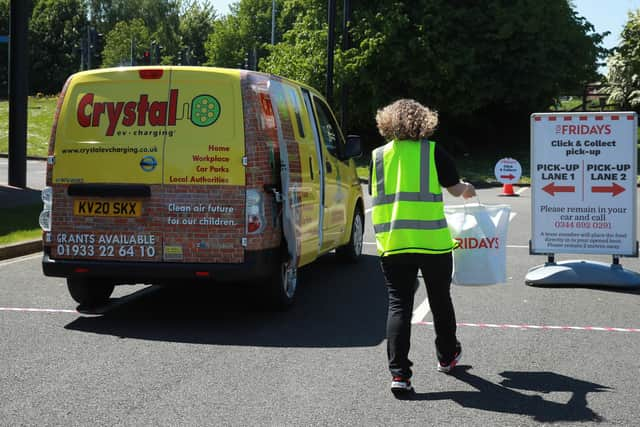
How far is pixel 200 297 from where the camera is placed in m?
8.46

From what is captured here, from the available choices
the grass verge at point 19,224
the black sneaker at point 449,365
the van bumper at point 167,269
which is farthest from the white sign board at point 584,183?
the grass verge at point 19,224

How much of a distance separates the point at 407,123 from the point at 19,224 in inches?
360

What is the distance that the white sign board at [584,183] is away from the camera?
9211 mm

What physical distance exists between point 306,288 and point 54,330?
9.12 ft

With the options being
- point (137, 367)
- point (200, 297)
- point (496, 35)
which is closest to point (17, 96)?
point (200, 297)

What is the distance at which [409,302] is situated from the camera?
17.5 feet

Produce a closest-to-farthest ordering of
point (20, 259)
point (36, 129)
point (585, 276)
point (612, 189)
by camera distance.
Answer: point (585, 276) → point (612, 189) → point (20, 259) → point (36, 129)

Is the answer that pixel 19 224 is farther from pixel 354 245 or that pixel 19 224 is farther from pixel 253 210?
pixel 253 210

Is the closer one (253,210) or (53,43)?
(253,210)

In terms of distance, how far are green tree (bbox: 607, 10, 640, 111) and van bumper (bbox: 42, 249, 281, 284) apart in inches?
1796

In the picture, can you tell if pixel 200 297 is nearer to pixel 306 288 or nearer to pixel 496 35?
pixel 306 288

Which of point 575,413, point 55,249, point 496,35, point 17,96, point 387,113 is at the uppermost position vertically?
point 496,35

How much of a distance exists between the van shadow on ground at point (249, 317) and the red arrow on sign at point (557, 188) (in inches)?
79.7

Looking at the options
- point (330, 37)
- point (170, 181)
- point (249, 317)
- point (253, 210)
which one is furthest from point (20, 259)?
point (330, 37)
